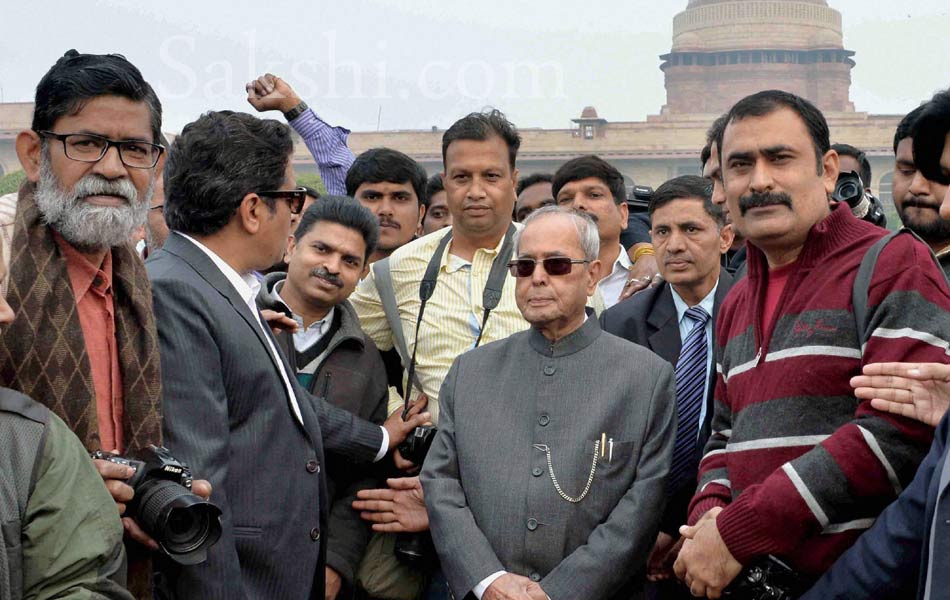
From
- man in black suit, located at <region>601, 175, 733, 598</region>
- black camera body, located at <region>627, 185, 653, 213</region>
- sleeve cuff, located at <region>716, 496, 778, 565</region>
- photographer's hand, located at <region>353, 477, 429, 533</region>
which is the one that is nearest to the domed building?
black camera body, located at <region>627, 185, 653, 213</region>

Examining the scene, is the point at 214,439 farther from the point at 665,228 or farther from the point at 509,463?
the point at 665,228

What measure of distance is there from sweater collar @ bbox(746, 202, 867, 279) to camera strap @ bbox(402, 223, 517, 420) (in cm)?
132

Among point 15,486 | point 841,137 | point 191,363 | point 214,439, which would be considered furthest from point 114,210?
point 841,137

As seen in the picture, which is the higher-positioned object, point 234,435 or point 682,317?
point 682,317

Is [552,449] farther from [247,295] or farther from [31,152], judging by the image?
[31,152]

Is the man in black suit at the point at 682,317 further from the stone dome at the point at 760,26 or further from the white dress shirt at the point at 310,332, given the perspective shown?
the stone dome at the point at 760,26

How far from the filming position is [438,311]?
4.28m

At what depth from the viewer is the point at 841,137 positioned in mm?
46875

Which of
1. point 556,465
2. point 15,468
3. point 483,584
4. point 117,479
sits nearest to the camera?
point 15,468

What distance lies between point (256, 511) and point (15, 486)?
33.8 inches

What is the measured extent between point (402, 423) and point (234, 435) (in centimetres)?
112

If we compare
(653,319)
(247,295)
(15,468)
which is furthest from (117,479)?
(653,319)

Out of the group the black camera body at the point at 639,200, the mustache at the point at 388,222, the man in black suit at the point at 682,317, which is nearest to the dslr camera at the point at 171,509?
the man in black suit at the point at 682,317

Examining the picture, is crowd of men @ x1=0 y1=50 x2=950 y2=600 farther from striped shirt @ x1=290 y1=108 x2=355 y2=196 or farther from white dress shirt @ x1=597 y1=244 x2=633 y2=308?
striped shirt @ x1=290 y1=108 x2=355 y2=196
